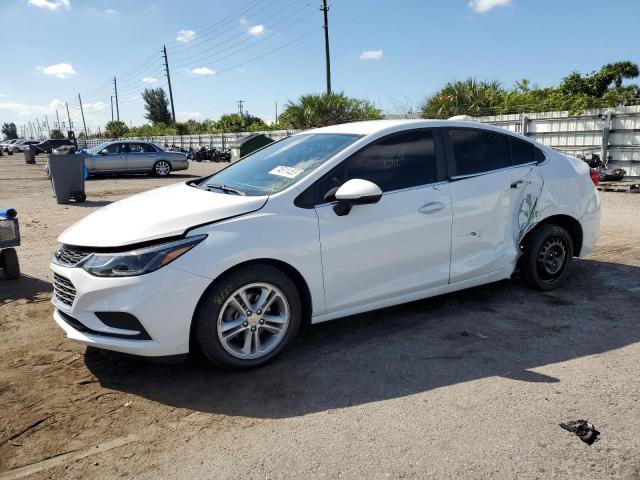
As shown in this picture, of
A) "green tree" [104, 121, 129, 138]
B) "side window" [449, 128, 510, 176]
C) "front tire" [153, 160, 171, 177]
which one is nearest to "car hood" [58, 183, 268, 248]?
"side window" [449, 128, 510, 176]

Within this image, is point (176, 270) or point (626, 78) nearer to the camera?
point (176, 270)

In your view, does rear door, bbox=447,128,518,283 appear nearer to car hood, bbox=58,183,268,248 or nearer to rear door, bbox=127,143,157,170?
car hood, bbox=58,183,268,248

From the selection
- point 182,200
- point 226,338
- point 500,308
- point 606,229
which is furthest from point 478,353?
point 606,229

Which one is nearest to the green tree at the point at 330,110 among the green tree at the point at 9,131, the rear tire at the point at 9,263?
the rear tire at the point at 9,263

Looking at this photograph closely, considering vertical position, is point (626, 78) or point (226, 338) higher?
point (626, 78)

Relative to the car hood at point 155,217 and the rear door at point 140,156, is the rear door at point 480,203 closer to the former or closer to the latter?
the car hood at point 155,217

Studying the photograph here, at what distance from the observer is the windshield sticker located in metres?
3.78

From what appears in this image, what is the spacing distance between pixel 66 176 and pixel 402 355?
1138cm

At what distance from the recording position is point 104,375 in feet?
11.3

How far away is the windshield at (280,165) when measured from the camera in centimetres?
377

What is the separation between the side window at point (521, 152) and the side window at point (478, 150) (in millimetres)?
70

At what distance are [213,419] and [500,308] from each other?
9.07 ft

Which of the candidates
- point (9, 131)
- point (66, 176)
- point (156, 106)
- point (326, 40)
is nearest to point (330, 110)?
point (326, 40)

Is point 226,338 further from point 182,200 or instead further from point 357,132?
point 357,132
